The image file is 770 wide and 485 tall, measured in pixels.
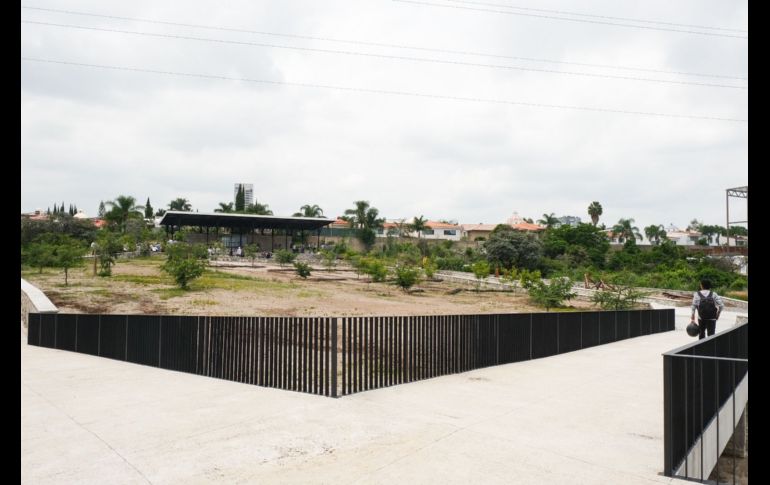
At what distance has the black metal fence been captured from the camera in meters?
4.83

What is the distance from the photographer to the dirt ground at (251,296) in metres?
24.4

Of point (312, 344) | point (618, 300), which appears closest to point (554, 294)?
point (618, 300)

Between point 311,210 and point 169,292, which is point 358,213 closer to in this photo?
point 311,210

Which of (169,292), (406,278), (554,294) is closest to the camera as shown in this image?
(169,292)

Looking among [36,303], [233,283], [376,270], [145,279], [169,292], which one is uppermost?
[36,303]

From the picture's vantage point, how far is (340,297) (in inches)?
1328

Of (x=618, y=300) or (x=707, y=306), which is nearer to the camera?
(x=707, y=306)

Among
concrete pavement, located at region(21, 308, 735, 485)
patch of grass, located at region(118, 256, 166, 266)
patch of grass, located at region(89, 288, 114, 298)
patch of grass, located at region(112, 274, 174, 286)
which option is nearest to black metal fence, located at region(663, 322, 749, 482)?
concrete pavement, located at region(21, 308, 735, 485)

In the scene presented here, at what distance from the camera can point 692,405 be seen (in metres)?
5.41

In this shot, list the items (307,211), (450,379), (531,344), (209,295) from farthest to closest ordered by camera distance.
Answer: (307,211) → (209,295) → (531,344) → (450,379)

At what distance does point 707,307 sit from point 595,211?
354 feet
